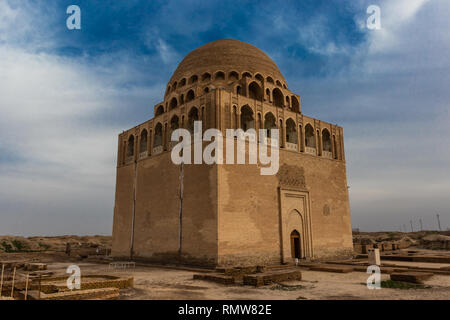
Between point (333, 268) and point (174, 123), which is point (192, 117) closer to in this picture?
point (174, 123)

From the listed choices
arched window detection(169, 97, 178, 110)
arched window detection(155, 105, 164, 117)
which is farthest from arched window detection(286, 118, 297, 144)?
arched window detection(155, 105, 164, 117)

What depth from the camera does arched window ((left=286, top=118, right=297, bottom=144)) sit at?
20938mm

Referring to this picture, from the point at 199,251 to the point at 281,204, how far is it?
544 cm

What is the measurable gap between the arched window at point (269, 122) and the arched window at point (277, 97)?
3989 mm

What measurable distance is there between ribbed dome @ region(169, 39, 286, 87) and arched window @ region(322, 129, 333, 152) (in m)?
5.47

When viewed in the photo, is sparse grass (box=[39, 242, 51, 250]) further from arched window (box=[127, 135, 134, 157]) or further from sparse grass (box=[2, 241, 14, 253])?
arched window (box=[127, 135, 134, 157])

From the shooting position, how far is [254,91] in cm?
2273

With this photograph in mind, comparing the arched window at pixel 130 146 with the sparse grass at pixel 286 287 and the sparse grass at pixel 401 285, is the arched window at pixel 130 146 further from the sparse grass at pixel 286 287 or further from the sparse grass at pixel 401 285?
the sparse grass at pixel 401 285

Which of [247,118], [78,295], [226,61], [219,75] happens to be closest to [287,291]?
[78,295]

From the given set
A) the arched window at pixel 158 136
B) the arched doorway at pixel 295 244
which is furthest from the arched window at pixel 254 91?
the arched doorway at pixel 295 244

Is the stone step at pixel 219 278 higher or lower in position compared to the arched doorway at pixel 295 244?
lower

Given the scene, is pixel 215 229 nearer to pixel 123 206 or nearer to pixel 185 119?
pixel 185 119

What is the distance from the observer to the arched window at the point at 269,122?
64.9ft

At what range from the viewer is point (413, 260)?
19.9m
